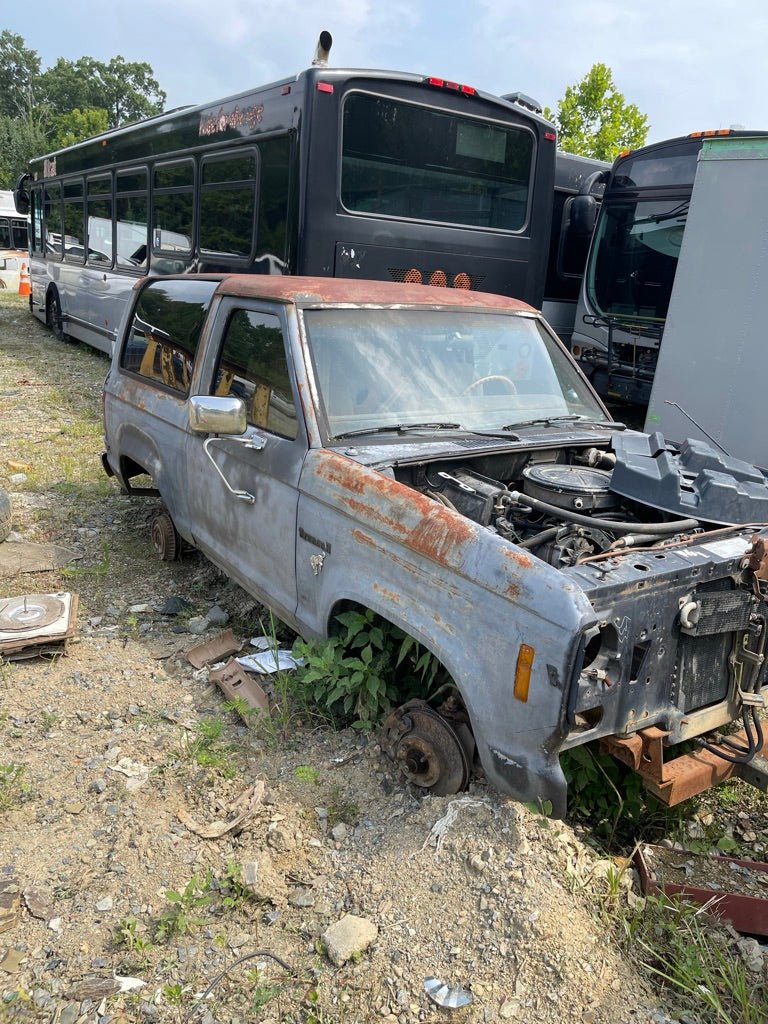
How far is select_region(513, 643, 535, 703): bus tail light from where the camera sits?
2.38 m

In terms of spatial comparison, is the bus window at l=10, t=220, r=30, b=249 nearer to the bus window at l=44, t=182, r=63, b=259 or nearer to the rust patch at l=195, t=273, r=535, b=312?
the bus window at l=44, t=182, r=63, b=259

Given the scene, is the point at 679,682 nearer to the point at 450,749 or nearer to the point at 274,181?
the point at 450,749

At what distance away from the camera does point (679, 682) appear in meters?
2.67

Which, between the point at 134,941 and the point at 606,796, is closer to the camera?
the point at 134,941

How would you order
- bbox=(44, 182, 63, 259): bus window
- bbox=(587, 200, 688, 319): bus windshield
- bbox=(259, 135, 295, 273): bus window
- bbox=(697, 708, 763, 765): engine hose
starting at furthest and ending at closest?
bbox=(44, 182, 63, 259): bus window < bbox=(587, 200, 688, 319): bus windshield < bbox=(259, 135, 295, 273): bus window < bbox=(697, 708, 763, 765): engine hose

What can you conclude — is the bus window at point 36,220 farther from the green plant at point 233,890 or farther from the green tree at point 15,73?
the green tree at point 15,73

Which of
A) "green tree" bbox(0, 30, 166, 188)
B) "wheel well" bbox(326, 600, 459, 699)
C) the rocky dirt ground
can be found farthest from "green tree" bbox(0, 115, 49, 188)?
"wheel well" bbox(326, 600, 459, 699)

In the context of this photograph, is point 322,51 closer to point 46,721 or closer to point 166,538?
point 166,538

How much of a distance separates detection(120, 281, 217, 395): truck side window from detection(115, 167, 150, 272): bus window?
519 cm

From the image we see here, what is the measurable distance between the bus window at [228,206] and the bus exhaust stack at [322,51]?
997mm

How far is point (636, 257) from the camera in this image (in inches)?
408

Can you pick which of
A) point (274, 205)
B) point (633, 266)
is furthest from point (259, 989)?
point (633, 266)

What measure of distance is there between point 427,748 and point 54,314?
14.4 meters

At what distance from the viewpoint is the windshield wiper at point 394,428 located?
353 centimetres
